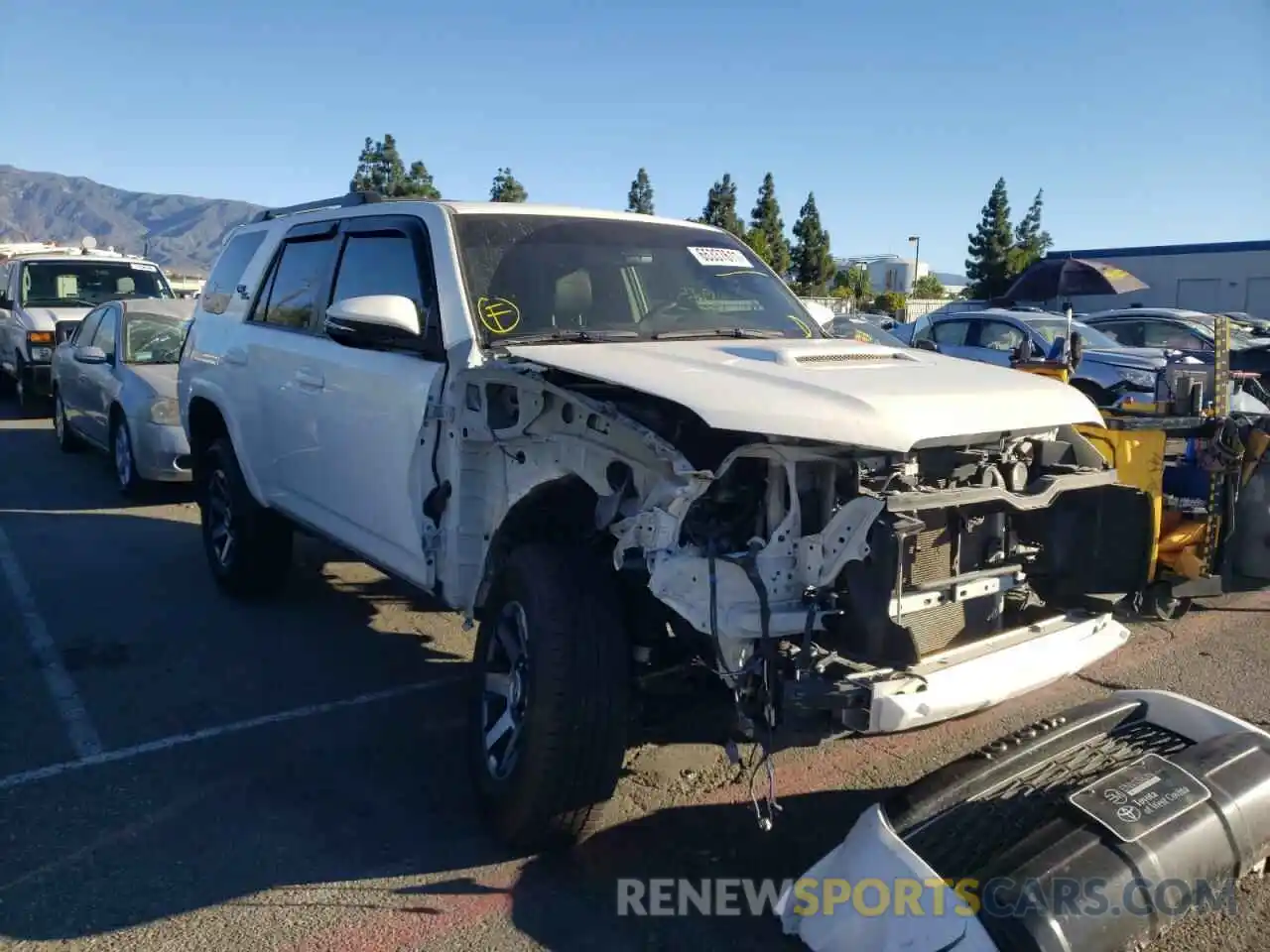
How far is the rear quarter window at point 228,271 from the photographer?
6199 millimetres

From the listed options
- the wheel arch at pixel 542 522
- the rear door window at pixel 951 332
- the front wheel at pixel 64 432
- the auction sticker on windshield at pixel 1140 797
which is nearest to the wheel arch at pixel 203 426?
the wheel arch at pixel 542 522

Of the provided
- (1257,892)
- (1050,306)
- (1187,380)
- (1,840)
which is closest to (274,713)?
(1,840)

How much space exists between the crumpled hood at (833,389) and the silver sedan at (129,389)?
554 centimetres

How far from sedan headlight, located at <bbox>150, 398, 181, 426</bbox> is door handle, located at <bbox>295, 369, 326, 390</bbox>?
4.11m

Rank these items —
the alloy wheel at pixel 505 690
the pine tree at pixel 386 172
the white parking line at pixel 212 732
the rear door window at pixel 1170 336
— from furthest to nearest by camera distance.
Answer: the pine tree at pixel 386 172, the rear door window at pixel 1170 336, the white parking line at pixel 212 732, the alloy wheel at pixel 505 690

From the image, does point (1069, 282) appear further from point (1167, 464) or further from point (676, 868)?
point (676, 868)

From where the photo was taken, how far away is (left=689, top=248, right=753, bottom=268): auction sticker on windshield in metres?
4.91

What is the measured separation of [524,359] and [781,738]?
1.57 meters

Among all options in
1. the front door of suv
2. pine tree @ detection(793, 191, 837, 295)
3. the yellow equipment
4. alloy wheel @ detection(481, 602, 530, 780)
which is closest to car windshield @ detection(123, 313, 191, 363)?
the front door of suv

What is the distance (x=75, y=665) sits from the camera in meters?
5.17

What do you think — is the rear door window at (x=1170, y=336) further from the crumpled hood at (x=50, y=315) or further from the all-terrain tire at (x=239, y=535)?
the crumpled hood at (x=50, y=315)

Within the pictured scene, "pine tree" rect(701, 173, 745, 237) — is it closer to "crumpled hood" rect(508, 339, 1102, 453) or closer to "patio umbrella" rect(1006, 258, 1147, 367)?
"patio umbrella" rect(1006, 258, 1147, 367)

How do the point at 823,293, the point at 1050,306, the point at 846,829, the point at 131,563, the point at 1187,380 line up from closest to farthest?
the point at 846,829, the point at 1187,380, the point at 131,563, the point at 1050,306, the point at 823,293

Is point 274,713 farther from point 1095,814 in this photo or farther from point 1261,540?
point 1261,540
